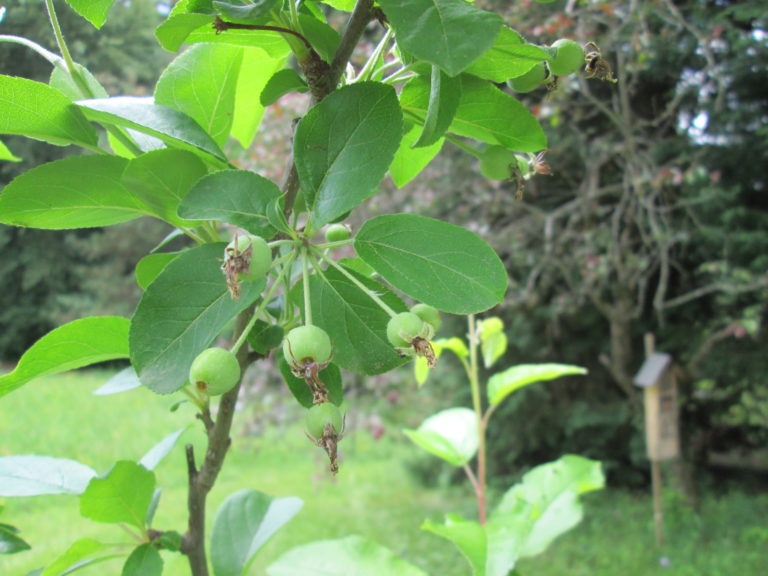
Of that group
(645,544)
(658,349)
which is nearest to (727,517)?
(645,544)

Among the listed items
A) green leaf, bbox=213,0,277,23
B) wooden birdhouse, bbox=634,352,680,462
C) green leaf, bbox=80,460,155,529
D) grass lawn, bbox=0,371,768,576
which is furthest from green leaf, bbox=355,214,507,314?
wooden birdhouse, bbox=634,352,680,462

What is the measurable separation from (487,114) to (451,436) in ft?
1.95

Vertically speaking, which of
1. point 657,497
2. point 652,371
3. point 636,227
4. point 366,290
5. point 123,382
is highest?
point 366,290

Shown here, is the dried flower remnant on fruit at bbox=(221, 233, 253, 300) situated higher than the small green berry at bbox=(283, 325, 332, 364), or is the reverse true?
the dried flower remnant on fruit at bbox=(221, 233, 253, 300)

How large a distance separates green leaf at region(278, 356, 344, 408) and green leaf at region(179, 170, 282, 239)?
0.30 ft

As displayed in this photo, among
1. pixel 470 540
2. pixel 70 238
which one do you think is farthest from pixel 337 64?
pixel 70 238

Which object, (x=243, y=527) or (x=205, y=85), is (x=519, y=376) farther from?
(x=205, y=85)

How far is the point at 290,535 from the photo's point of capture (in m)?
3.33

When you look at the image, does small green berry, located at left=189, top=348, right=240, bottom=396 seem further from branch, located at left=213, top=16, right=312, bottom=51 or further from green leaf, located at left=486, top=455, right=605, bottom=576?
green leaf, located at left=486, top=455, right=605, bottom=576

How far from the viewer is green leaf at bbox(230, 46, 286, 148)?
479 millimetres

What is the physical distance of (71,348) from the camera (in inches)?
16.2

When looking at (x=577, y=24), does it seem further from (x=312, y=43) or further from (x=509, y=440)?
(x=312, y=43)

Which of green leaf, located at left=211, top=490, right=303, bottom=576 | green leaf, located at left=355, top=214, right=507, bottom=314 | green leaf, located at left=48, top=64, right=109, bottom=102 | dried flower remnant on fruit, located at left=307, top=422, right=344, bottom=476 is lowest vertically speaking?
green leaf, located at left=211, top=490, right=303, bottom=576

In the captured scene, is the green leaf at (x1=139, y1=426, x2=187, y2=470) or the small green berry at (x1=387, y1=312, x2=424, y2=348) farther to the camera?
the green leaf at (x1=139, y1=426, x2=187, y2=470)
